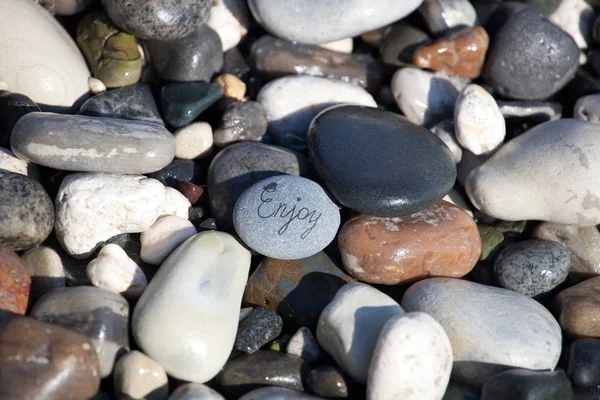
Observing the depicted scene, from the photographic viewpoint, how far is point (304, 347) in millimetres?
3295

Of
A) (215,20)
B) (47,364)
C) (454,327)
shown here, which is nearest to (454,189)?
(454,327)

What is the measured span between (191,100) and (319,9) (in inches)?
45.0

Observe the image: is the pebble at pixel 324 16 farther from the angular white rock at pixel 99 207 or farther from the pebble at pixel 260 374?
the pebble at pixel 260 374

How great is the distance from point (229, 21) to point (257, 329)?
2.58 metres

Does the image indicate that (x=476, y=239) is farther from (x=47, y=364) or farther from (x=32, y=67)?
(x=32, y=67)

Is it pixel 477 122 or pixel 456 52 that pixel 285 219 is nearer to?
pixel 477 122

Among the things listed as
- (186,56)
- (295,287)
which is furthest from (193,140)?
(295,287)

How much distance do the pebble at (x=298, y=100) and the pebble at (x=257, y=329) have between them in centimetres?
152

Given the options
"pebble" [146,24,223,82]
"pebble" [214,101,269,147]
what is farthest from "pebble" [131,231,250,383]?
"pebble" [146,24,223,82]

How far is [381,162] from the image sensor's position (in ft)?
12.2

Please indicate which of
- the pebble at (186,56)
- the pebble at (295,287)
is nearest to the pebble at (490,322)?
the pebble at (295,287)

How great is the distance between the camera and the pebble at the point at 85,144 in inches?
135

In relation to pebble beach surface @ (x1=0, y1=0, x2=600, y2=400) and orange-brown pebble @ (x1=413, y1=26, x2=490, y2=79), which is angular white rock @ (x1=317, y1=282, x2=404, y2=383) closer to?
pebble beach surface @ (x1=0, y1=0, x2=600, y2=400)

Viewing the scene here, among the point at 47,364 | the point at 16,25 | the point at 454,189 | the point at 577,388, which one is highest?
the point at 16,25
